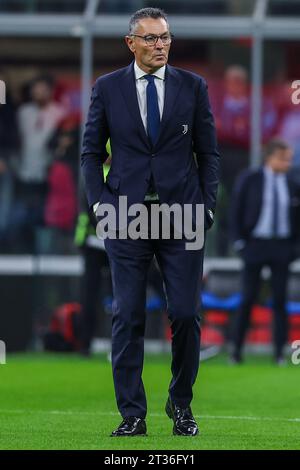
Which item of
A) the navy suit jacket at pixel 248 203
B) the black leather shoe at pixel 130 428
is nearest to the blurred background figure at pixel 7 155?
the navy suit jacket at pixel 248 203

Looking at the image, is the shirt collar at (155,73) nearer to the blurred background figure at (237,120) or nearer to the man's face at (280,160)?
the man's face at (280,160)

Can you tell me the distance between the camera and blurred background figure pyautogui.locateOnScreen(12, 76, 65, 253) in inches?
742

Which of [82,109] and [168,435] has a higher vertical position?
[82,109]

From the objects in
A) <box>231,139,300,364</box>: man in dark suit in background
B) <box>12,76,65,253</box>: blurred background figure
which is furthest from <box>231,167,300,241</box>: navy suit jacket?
<box>12,76,65,253</box>: blurred background figure

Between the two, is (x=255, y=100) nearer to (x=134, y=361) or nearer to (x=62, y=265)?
(x=62, y=265)

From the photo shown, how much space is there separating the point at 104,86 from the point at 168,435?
1.83m

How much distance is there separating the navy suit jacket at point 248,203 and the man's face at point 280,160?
0.15 meters

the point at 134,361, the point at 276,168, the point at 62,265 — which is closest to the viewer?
the point at 134,361

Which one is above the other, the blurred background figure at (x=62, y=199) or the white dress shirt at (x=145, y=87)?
the white dress shirt at (x=145, y=87)

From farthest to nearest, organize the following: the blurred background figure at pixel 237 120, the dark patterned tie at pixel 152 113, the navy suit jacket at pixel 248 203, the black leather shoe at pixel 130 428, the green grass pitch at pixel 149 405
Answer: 1. the blurred background figure at pixel 237 120
2. the navy suit jacket at pixel 248 203
3. the dark patterned tie at pixel 152 113
4. the black leather shoe at pixel 130 428
5. the green grass pitch at pixel 149 405

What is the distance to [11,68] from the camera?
1900 centimetres

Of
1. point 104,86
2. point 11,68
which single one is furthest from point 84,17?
point 104,86

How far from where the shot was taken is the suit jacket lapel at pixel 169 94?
7.99 meters

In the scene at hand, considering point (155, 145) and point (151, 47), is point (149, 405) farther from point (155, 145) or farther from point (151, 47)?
point (151, 47)
